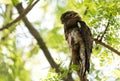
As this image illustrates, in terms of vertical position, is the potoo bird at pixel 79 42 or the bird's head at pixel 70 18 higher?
the bird's head at pixel 70 18

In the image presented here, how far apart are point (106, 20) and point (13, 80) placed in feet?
6.11

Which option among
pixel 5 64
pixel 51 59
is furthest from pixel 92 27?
pixel 5 64

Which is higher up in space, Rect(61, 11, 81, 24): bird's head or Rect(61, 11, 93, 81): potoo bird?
Rect(61, 11, 81, 24): bird's head

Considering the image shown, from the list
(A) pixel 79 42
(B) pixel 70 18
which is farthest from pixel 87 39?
(B) pixel 70 18

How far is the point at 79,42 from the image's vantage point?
58.6 inches

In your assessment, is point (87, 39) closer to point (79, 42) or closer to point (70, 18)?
point (79, 42)

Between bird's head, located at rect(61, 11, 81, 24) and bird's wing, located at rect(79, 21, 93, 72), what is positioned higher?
bird's head, located at rect(61, 11, 81, 24)

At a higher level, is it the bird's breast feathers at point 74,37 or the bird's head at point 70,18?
the bird's head at point 70,18

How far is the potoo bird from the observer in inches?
56.7

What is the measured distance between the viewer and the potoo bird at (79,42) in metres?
1.44

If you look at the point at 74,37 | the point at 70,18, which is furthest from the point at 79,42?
the point at 70,18

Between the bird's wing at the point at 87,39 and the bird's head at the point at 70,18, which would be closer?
the bird's wing at the point at 87,39

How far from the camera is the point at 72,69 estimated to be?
1.54 m

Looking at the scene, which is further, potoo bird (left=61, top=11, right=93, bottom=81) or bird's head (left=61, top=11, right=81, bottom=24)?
bird's head (left=61, top=11, right=81, bottom=24)
